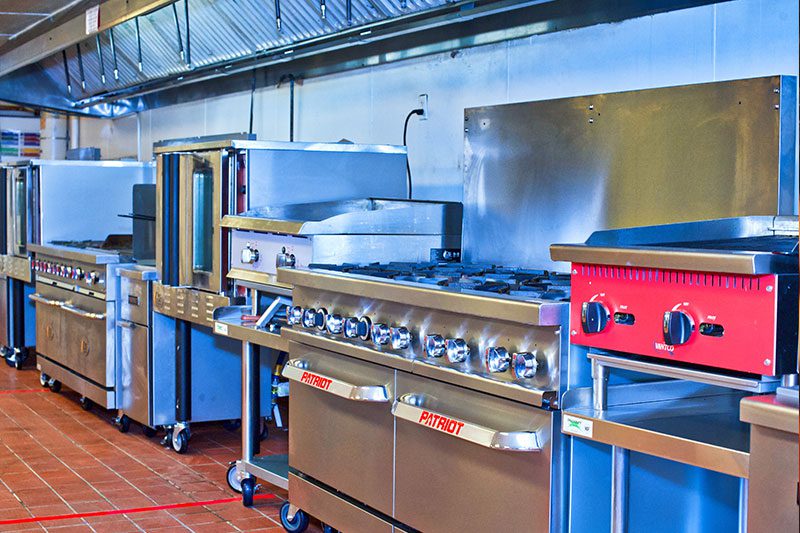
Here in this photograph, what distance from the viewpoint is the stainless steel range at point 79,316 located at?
216 inches

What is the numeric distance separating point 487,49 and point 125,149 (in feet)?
16.1

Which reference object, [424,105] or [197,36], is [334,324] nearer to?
[424,105]

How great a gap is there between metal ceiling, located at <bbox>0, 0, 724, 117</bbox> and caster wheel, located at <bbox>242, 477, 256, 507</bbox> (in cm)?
187

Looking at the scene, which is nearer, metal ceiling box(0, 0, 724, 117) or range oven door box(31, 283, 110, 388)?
metal ceiling box(0, 0, 724, 117)

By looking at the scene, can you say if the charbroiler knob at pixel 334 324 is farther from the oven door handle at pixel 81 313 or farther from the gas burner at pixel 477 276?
the oven door handle at pixel 81 313

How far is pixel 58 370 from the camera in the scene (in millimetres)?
6309

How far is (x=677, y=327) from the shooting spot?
199cm

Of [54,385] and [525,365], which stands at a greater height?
[525,365]

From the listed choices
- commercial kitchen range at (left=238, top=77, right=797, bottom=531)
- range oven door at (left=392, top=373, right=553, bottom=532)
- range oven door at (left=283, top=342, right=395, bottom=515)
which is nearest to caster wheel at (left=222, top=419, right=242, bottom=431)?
commercial kitchen range at (left=238, top=77, right=797, bottom=531)

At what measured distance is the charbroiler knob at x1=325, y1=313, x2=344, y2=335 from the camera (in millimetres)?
3236

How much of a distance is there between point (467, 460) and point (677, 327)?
0.86 m

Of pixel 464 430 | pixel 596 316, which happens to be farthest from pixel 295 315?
pixel 596 316

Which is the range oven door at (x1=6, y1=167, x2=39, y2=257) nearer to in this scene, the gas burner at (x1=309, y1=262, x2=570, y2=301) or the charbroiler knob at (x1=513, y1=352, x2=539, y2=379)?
the gas burner at (x1=309, y1=262, x2=570, y2=301)

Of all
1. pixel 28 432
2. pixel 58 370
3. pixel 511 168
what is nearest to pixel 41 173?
pixel 58 370
